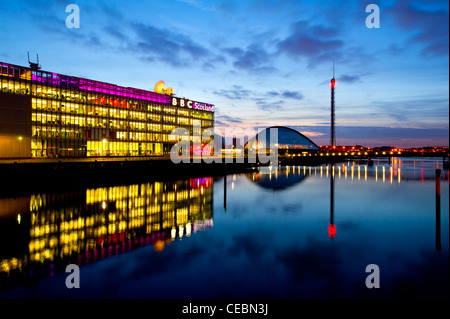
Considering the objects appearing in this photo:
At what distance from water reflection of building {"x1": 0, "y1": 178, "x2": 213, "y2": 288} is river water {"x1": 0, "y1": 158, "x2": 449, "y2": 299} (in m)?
0.08

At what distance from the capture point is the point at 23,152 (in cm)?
6588

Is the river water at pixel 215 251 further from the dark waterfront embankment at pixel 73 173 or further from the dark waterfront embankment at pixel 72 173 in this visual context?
the dark waterfront embankment at pixel 72 173

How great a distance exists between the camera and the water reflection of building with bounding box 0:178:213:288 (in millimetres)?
15125

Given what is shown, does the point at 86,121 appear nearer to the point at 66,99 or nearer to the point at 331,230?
the point at 66,99

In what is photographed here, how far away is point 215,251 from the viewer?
17.2 m

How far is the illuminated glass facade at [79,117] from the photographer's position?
6594 centimetres

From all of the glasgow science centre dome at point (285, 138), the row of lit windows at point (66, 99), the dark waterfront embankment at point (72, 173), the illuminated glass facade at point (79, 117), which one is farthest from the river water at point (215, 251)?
the glasgow science centre dome at point (285, 138)

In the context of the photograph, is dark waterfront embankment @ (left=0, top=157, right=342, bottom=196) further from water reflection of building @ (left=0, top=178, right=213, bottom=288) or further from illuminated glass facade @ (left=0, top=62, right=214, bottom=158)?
illuminated glass facade @ (left=0, top=62, right=214, bottom=158)

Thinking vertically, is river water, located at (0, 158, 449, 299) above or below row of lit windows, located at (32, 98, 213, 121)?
below

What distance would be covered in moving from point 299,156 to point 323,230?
16476 cm
